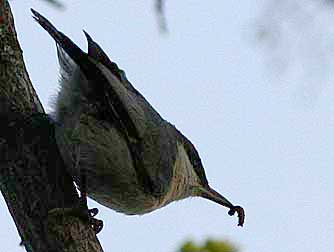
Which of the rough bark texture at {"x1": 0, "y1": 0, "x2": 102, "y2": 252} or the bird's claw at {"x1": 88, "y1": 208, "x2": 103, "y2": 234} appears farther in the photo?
the bird's claw at {"x1": 88, "y1": 208, "x2": 103, "y2": 234}

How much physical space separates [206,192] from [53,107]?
4.14ft

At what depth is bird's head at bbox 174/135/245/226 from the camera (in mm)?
3633

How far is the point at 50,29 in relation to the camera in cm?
298

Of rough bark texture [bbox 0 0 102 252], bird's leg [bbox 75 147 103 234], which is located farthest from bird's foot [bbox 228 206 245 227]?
rough bark texture [bbox 0 0 102 252]

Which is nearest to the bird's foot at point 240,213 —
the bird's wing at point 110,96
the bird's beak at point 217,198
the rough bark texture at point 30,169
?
the bird's beak at point 217,198

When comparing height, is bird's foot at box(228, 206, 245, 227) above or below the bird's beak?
below

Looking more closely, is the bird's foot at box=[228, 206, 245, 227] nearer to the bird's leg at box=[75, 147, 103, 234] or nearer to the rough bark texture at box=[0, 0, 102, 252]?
the bird's leg at box=[75, 147, 103, 234]

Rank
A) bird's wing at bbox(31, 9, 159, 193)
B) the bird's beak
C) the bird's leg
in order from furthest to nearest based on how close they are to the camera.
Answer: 1. the bird's beak
2. bird's wing at bbox(31, 9, 159, 193)
3. the bird's leg

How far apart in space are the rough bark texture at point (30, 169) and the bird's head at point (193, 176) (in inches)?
39.1

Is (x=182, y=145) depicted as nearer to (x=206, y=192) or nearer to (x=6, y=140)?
(x=206, y=192)

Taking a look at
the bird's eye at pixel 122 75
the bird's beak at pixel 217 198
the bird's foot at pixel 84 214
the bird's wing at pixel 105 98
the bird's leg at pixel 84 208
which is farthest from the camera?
the bird's beak at pixel 217 198

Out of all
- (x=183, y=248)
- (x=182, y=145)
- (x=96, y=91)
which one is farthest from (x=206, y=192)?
(x=183, y=248)

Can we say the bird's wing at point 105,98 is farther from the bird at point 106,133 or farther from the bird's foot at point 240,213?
the bird's foot at point 240,213

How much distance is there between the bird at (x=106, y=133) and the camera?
3.00 m
